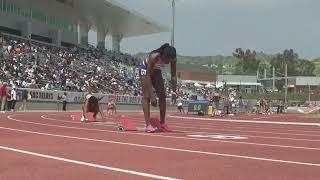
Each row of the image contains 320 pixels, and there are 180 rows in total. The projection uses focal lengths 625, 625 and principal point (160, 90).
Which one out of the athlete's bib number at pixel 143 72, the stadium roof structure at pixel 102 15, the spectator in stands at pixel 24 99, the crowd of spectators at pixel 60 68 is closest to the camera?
the athlete's bib number at pixel 143 72

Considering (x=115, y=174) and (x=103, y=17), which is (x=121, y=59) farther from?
(x=115, y=174)

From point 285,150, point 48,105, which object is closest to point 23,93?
→ point 48,105

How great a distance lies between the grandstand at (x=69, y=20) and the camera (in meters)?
63.0

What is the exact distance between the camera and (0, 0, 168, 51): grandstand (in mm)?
62963

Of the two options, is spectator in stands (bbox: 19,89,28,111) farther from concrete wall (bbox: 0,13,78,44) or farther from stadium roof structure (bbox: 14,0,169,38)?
stadium roof structure (bbox: 14,0,169,38)

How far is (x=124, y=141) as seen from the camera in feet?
34.2

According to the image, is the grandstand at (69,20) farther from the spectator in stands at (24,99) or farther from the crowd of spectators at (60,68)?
the spectator in stands at (24,99)

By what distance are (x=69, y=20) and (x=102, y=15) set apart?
14.2 feet

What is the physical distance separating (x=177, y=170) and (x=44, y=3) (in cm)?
6237

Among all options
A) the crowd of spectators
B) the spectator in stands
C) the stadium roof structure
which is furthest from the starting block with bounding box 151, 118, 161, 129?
the stadium roof structure

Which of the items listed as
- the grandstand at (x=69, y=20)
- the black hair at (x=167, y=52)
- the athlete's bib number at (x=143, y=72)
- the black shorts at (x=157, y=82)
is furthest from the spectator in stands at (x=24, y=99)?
the black hair at (x=167, y=52)

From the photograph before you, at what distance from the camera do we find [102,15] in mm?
77562

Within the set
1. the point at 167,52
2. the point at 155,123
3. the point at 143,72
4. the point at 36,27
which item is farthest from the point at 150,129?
the point at 36,27

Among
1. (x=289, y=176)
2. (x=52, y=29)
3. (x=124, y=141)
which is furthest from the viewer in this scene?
(x=52, y=29)
